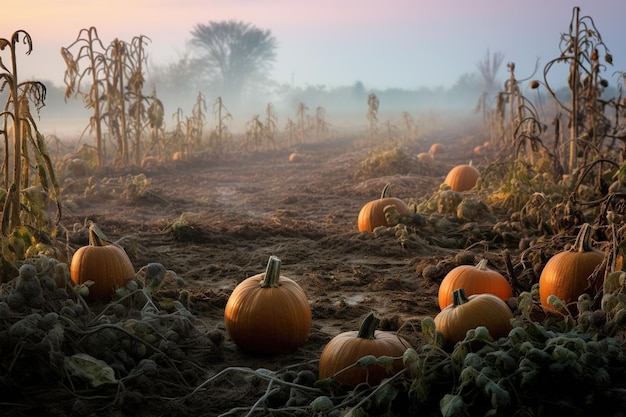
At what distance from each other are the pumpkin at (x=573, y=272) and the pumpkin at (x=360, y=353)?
144cm

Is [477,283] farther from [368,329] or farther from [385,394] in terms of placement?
[385,394]

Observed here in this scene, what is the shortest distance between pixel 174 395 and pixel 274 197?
9162 millimetres

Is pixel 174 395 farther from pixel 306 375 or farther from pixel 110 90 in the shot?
pixel 110 90

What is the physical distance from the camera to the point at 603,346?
3.05 meters

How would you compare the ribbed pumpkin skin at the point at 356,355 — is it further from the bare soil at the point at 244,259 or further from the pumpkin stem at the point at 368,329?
the bare soil at the point at 244,259

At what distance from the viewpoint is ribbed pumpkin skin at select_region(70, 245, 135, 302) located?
16.8 feet

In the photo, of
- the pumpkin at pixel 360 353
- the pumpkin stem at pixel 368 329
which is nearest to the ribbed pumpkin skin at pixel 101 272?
the pumpkin at pixel 360 353

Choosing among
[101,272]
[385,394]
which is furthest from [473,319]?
[101,272]

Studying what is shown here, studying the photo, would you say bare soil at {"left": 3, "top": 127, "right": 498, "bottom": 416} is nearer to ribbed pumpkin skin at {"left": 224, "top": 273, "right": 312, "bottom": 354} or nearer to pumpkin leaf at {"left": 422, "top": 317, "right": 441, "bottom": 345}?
ribbed pumpkin skin at {"left": 224, "top": 273, "right": 312, "bottom": 354}

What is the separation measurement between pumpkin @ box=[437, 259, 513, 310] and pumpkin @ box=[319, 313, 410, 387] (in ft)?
4.21

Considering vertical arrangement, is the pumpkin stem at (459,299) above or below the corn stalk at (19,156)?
below

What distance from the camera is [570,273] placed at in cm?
453

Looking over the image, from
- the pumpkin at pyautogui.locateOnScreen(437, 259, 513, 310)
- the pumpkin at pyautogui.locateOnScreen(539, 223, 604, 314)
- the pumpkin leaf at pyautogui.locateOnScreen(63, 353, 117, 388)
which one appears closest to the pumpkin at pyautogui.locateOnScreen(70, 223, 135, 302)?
the pumpkin leaf at pyautogui.locateOnScreen(63, 353, 117, 388)

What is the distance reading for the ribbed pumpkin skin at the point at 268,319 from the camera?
428 cm
